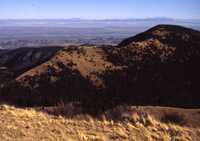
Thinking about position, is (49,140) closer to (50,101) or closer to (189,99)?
(50,101)

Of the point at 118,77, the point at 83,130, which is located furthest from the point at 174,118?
the point at 118,77

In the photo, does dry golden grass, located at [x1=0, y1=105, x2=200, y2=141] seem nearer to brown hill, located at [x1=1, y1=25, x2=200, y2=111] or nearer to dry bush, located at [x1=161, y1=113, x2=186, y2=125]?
dry bush, located at [x1=161, y1=113, x2=186, y2=125]

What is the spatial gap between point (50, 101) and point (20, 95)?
199cm

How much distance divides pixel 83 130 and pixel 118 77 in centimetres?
1276

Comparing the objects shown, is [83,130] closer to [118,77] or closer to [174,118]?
[174,118]

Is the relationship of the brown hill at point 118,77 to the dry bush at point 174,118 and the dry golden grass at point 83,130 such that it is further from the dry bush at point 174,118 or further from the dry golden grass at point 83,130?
the dry golden grass at point 83,130

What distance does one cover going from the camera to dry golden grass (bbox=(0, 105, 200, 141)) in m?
10.9

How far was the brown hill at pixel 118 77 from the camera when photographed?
22.3 m

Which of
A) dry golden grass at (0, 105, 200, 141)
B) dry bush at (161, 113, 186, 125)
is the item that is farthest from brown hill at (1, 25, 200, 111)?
dry golden grass at (0, 105, 200, 141)

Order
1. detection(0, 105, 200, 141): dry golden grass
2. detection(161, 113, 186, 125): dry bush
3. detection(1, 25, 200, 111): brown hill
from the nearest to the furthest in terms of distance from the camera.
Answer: detection(0, 105, 200, 141): dry golden grass < detection(161, 113, 186, 125): dry bush < detection(1, 25, 200, 111): brown hill

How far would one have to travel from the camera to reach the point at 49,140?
10.5 meters

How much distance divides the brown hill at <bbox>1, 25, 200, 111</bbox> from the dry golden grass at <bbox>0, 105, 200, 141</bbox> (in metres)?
5.87

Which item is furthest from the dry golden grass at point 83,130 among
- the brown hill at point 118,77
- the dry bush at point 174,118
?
the brown hill at point 118,77

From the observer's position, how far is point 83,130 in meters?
11.9
